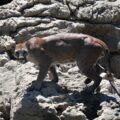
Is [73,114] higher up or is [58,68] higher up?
[73,114]

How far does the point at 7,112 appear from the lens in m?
10.8

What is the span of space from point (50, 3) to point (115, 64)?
2.09 meters

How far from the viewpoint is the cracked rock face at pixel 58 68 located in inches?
383

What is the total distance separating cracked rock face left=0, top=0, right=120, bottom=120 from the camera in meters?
9.73

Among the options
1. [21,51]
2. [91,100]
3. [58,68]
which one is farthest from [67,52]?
[58,68]

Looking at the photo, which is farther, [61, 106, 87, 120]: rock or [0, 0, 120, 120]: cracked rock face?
[0, 0, 120, 120]: cracked rock face

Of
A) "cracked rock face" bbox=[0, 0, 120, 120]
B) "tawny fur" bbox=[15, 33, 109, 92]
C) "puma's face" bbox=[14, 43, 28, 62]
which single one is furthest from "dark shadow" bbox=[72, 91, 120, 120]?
"puma's face" bbox=[14, 43, 28, 62]

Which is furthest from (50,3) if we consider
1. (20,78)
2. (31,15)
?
(20,78)

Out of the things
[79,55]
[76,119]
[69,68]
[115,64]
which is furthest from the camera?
[115,64]

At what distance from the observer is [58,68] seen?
1166 cm

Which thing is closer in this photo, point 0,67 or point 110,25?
point 0,67

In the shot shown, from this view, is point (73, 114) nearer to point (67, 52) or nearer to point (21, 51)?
point (67, 52)

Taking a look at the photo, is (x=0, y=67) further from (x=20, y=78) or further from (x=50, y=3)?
(x=50, y=3)

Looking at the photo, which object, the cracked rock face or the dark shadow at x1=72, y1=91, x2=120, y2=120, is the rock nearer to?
the cracked rock face
